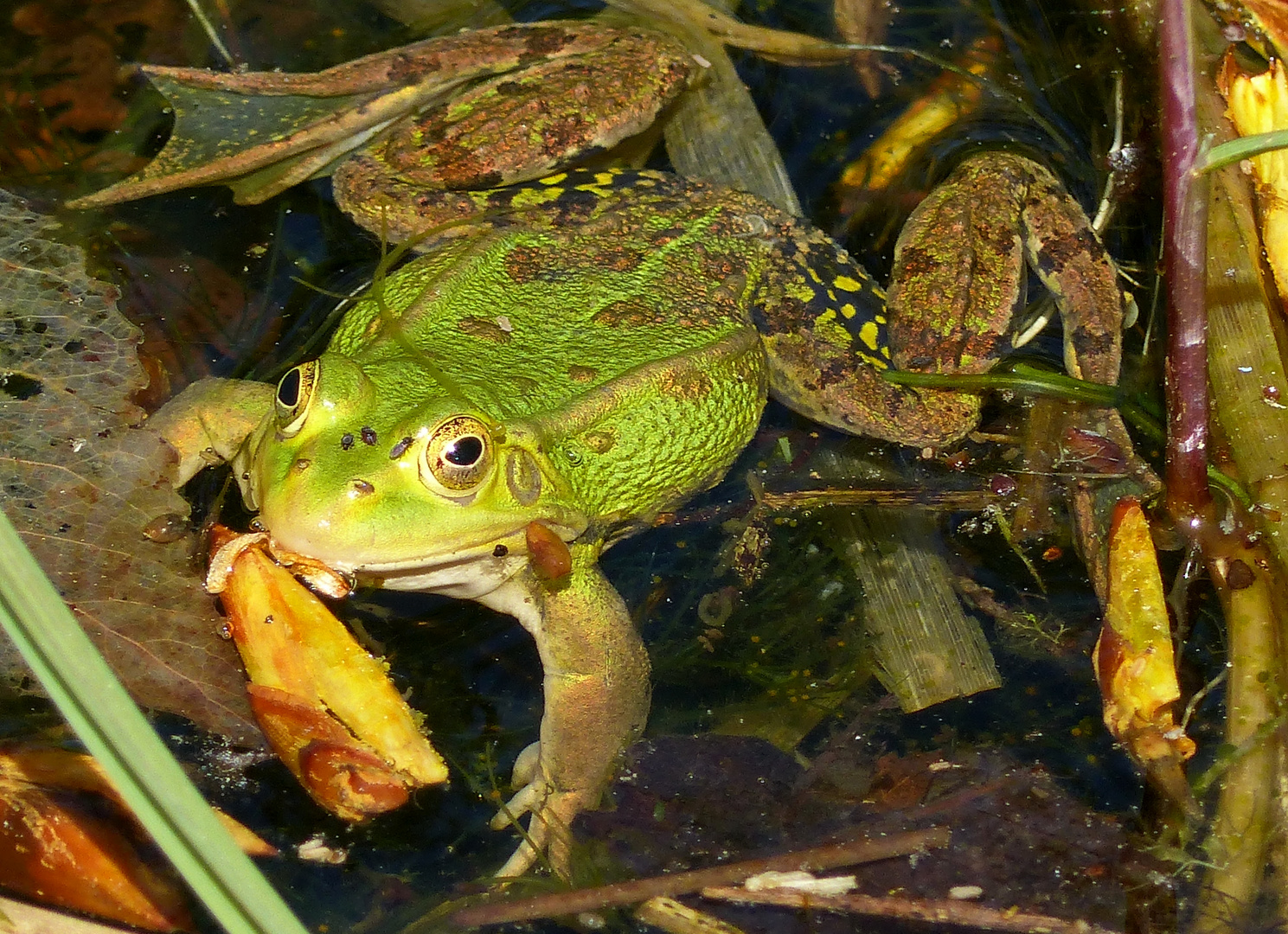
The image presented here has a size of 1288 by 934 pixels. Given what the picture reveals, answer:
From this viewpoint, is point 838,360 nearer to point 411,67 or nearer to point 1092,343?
point 1092,343

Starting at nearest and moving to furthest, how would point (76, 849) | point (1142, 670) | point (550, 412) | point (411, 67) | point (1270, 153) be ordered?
point (76, 849) < point (1142, 670) < point (550, 412) < point (1270, 153) < point (411, 67)

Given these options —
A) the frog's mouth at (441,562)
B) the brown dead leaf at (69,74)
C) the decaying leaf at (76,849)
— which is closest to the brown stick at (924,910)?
the frog's mouth at (441,562)

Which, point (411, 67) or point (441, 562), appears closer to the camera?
point (441, 562)

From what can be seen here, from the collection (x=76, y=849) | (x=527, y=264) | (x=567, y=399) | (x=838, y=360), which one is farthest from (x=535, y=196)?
(x=76, y=849)

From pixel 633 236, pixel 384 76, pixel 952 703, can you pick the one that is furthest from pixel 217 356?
pixel 952 703

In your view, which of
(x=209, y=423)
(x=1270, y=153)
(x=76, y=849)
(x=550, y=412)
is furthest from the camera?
(x=1270, y=153)

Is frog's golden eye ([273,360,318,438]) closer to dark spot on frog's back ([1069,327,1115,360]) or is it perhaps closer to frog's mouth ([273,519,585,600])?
frog's mouth ([273,519,585,600])

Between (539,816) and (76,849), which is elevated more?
(76,849)
